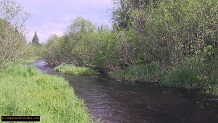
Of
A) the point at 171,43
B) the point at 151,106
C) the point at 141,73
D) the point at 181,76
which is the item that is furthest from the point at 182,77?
the point at 151,106

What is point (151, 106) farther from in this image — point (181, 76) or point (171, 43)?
point (171, 43)

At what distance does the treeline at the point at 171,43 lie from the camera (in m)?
30.1

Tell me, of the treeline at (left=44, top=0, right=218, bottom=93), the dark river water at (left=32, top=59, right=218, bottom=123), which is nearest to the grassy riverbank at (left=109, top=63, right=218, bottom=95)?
the treeline at (left=44, top=0, right=218, bottom=93)

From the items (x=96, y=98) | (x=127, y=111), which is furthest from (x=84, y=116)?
(x=96, y=98)

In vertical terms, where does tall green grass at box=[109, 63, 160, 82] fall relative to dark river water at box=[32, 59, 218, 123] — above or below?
above

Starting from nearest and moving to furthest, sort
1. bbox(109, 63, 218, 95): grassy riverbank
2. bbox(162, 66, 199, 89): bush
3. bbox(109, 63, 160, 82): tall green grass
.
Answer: bbox(109, 63, 218, 95): grassy riverbank < bbox(162, 66, 199, 89): bush < bbox(109, 63, 160, 82): tall green grass

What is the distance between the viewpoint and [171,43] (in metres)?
37.0

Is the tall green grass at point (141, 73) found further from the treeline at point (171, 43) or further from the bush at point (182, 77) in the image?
the bush at point (182, 77)

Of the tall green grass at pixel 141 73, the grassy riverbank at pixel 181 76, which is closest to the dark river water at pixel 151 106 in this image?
the grassy riverbank at pixel 181 76

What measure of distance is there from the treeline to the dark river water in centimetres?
351

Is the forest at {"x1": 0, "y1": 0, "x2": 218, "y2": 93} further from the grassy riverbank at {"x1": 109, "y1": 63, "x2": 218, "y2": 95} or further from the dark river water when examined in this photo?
the dark river water

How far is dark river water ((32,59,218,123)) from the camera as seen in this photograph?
19.0 m

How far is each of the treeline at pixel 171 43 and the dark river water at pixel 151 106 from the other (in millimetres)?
3512

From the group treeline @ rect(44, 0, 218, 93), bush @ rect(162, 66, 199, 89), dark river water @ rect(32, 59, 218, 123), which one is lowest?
dark river water @ rect(32, 59, 218, 123)
